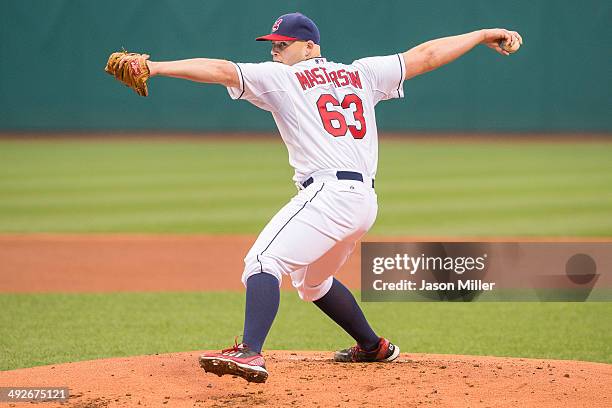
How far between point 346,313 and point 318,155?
960mm

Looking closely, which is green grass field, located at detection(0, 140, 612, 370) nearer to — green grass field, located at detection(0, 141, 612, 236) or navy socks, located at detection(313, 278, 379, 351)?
green grass field, located at detection(0, 141, 612, 236)

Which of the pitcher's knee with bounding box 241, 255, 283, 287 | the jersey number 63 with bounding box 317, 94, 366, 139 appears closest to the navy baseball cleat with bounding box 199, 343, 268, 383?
the pitcher's knee with bounding box 241, 255, 283, 287

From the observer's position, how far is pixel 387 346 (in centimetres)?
470

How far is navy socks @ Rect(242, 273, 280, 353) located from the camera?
12.4 ft

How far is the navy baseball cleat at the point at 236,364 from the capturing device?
3.62 meters

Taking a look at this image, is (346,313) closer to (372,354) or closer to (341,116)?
(372,354)

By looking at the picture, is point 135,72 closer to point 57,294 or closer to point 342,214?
point 342,214

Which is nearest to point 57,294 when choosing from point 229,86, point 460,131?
point 229,86

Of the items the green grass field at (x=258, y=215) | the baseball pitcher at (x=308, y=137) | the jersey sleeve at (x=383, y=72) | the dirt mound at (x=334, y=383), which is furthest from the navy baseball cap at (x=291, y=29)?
the green grass field at (x=258, y=215)

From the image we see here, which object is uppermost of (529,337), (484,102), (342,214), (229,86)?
(484,102)

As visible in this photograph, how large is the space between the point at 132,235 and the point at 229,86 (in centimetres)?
734

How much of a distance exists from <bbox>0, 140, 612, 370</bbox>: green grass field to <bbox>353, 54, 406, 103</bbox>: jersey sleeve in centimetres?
206

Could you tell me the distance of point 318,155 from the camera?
4008 millimetres

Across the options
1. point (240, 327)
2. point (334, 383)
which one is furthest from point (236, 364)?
point (240, 327)
